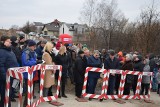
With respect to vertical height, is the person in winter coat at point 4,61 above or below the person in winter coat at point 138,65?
above

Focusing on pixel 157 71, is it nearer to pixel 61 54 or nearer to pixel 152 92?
pixel 152 92

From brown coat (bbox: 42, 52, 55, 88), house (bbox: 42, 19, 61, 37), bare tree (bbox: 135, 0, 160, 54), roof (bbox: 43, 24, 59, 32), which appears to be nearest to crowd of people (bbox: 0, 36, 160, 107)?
brown coat (bbox: 42, 52, 55, 88)

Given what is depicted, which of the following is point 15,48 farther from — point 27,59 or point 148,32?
point 148,32

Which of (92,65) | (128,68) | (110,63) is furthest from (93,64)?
(128,68)

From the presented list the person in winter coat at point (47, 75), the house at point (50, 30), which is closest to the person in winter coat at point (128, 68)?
the person in winter coat at point (47, 75)

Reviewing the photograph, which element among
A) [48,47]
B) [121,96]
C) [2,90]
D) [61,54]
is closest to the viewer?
[2,90]

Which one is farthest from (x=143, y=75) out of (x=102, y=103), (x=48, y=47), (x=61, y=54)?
(x=48, y=47)

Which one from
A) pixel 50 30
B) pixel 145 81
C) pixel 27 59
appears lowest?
pixel 145 81

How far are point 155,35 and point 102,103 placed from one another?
12257 mm

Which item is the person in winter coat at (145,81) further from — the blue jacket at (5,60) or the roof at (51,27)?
the roof at (51,27)

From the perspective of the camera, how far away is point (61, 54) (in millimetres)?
10445

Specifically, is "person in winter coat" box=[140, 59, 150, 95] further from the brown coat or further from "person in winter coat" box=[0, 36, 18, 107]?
"person in winter coat" box=[0, 36, 18, 107]

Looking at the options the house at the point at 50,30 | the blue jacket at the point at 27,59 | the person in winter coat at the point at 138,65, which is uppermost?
the house at the point at 50,30

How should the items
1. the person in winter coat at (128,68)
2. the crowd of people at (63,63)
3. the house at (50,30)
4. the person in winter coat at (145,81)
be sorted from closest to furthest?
the crowd of people at (63,63) → the person in winter coat at (128,68) → the person in winter coat at (145,81) → the house at (50,30)
